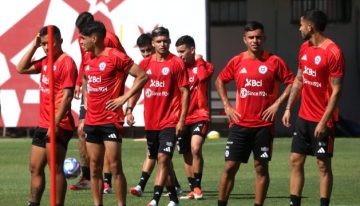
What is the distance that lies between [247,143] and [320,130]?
0.95 m

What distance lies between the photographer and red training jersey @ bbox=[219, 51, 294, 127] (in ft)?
46.1

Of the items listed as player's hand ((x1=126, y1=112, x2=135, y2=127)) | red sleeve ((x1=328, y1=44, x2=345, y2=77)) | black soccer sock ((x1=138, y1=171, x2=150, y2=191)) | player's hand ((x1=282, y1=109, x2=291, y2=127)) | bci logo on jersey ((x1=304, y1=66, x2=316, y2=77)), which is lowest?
black soccer sock ((x1=138, y1=171, x2=150, y2=191))

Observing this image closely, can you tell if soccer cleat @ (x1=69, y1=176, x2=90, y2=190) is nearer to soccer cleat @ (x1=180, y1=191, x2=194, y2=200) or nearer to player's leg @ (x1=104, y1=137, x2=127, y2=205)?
soccer cleat @ (x1=180, y1=191, x2=194, y2=200)

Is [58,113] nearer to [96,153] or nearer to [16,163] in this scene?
[96,153]

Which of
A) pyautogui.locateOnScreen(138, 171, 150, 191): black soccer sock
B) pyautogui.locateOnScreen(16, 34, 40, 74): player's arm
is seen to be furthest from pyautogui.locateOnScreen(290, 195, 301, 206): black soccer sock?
pyautogui.locateOnScreen(16, 34, 40, 74): player's arm

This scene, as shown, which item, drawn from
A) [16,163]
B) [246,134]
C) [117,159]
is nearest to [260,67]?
[246,134]

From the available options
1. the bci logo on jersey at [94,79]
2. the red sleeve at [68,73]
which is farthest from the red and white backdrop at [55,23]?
the red sleeve at [68,73]

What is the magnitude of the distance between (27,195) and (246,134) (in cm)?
437

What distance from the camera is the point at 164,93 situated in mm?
15523

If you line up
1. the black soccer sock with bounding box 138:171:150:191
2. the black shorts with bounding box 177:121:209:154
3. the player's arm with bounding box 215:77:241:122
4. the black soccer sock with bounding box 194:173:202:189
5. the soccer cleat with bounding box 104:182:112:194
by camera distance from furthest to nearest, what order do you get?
1. the black shorts with bounding box 177:121:209:154
2. the soccer cleat with bounding box 104:182:112:194
3. the black soccer sock with bounding box 194:173:202:189
4. the black soccer sock with bounding box 138:171:150:191
5. the player's arm with bounding box 215:77:241:122

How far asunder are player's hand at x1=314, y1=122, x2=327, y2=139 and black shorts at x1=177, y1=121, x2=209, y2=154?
4.25 meters

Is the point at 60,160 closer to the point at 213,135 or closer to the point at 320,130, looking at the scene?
the point at 320,130

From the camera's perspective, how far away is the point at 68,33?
31719 millimetres

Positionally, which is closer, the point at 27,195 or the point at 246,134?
the point at 246,134
